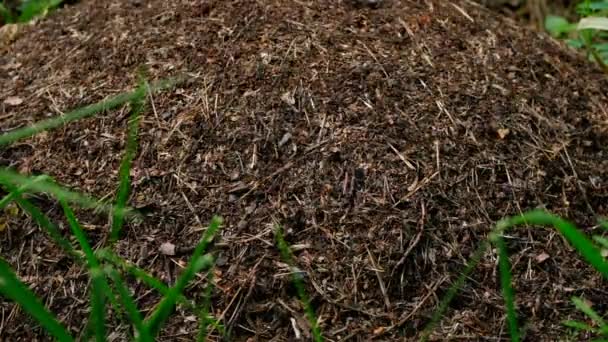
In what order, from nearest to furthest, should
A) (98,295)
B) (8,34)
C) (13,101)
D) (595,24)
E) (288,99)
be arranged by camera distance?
(98,295) < (288,99) < (13,101) < (595,24) < (8,34)

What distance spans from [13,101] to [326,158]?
924mm

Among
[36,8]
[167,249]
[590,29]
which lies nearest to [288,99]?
[167,249]

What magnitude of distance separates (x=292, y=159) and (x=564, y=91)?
92 cm

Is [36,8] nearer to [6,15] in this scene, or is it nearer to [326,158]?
[6,15]

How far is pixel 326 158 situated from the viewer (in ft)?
6.76

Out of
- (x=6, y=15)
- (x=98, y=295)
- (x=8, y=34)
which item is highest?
(x=98, y=295)

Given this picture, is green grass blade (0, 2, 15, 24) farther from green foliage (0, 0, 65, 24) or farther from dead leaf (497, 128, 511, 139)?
dead leaf (497, 128, 511, 139)

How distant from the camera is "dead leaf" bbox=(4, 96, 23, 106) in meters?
2.34

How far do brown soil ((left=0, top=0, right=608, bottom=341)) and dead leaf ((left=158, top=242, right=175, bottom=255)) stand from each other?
15 millimetres

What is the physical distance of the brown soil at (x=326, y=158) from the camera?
1.90m

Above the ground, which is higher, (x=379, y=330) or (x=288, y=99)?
(x=288, y=99)

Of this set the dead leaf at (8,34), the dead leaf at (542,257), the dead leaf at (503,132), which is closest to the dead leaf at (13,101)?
the dead leaf at (8,34)

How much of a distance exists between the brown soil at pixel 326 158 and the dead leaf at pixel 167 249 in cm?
2

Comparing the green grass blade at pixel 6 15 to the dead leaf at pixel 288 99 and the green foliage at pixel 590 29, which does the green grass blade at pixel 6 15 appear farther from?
the green foliage at pixel 590 29
